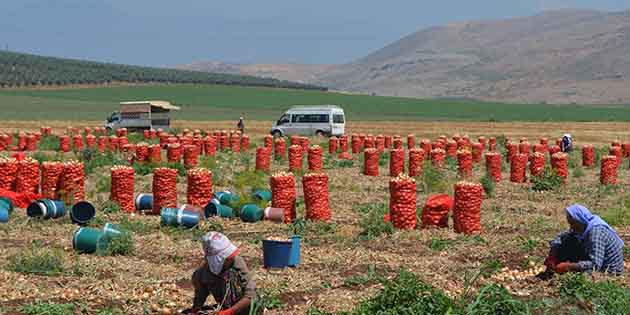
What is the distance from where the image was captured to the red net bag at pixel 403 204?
16.7 meters

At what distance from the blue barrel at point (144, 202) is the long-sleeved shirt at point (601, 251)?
9.34 m

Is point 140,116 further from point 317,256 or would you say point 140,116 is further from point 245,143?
point 317,256

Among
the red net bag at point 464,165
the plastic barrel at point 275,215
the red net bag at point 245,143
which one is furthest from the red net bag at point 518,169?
the red net bag at point 245,143

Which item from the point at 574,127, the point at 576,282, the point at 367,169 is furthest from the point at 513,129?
the point at 576,282

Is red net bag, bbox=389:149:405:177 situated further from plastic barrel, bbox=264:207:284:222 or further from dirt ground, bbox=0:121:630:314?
plastic barrel, bbox=264:207:284:222

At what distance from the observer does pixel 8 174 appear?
20125 millimetres

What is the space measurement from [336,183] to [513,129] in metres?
33.4

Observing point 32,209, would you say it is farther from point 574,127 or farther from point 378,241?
point 574,127

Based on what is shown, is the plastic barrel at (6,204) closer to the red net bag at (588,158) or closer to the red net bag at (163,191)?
the red net bag at (163,191)

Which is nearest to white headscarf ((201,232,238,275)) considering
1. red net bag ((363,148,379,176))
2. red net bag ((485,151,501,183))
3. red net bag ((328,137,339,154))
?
red net bag ((485,151,501,183))

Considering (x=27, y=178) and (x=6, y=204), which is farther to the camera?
(x=27, y=178)

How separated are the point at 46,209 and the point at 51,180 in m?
2.32

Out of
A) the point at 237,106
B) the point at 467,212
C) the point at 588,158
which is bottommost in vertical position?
the point at 237,106

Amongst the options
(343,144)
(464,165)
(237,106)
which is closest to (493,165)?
(464,165)
